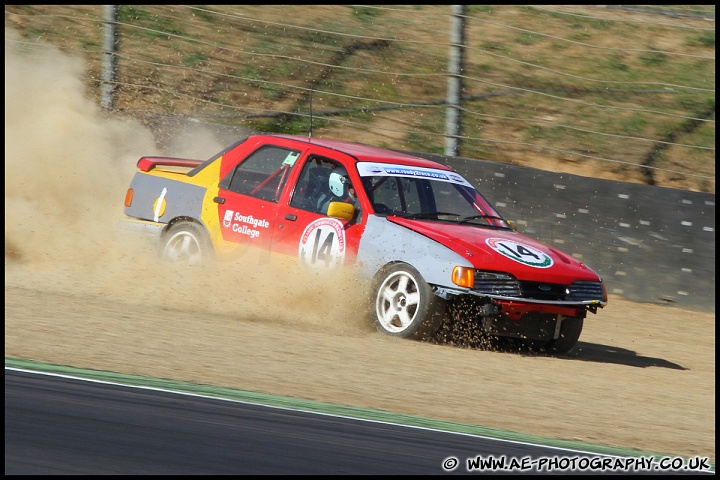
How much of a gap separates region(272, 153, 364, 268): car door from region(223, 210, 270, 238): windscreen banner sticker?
7.2 inches

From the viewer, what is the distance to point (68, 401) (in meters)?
6.07

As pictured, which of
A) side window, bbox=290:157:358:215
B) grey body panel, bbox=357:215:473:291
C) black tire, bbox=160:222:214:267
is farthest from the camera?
black tire, bbox=160:222:214:267

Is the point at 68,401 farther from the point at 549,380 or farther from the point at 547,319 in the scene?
the point at 547,319

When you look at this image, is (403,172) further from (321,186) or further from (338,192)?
(321,186)

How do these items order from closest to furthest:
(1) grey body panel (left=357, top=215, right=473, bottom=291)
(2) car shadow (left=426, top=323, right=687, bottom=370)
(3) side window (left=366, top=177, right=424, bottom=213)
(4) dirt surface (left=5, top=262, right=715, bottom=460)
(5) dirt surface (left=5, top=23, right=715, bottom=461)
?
(4) dirt surface (left=5, top=262, right=715, bottom=460), (5) dirt surface (left=5, top=23, right=715, bottom=461), (1) grey body panel (left=357, top=215, right=473, bottom=291), (2) car shadow (left=426, top=323, right=687, bottom=370), (3) side window (left=366, top=177, right=424, bottom=213)

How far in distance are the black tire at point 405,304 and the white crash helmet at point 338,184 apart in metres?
0.93

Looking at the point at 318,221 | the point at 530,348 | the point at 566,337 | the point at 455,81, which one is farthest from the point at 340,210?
the point at 455,81

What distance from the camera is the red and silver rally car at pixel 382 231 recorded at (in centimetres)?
888

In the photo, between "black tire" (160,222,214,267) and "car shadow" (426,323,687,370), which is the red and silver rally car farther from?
"car shadow" (426,323,687,370)

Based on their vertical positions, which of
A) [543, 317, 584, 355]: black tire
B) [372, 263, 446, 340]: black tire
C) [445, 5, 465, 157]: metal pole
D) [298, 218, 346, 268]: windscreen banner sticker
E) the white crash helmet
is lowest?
[543, 317, 584, 355]: black tire

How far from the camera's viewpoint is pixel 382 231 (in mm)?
9258

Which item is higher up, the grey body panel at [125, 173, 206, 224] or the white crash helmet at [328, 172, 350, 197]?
the white crash helmet at [328, 172, 350, 197]

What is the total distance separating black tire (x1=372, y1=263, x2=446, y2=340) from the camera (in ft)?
29.1

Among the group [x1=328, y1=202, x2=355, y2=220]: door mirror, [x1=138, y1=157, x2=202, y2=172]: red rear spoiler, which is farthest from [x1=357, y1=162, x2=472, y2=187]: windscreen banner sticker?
[x1=138, y1=157, x2=202, y2=172]: red rear spoiler
